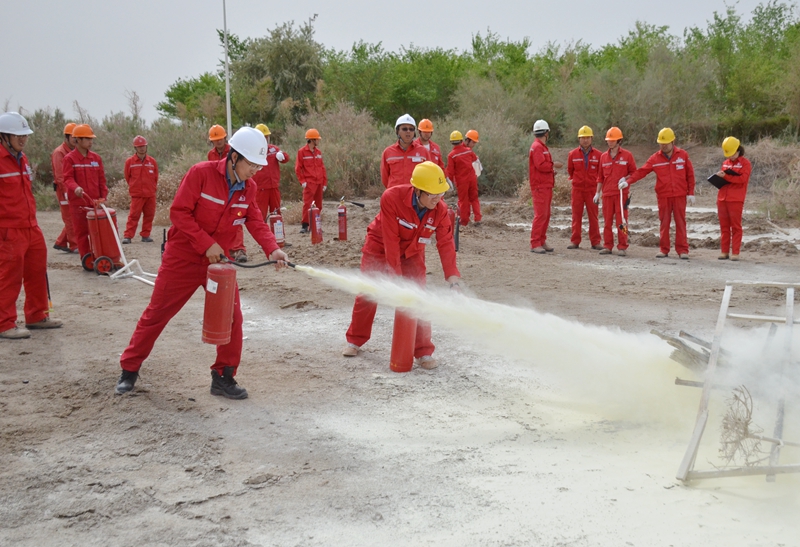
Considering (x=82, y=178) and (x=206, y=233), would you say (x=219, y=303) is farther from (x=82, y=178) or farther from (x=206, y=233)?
(x=82, y=178)

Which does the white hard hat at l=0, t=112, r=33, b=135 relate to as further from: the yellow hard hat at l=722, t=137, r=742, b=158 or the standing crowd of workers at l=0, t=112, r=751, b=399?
the yellow hard hat at l=722, t=137, r=742, b=158

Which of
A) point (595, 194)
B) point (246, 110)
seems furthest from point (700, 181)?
point (246, 110)

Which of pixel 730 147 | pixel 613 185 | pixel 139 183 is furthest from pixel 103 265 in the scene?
pixel 730 147

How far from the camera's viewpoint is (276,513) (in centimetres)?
369

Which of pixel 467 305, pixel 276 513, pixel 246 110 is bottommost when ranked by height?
pixel 276 513

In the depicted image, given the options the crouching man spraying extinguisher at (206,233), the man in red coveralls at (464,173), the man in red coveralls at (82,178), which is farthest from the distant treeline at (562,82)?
the crouching man spraying extinguisher at (206,233)

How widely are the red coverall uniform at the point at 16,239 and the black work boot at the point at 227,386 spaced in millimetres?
2925

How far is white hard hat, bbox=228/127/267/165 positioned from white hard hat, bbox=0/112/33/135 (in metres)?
3.28

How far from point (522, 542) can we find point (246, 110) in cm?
3418

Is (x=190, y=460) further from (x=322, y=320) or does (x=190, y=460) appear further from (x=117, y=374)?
(x=322, y=320)

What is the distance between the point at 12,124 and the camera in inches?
277

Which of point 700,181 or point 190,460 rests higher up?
point 700,181

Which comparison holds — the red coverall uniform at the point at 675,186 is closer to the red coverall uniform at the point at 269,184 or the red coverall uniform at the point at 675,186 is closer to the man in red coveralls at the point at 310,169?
the man in red coveralls at the point at 310,169

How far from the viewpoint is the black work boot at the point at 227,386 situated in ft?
17.8
